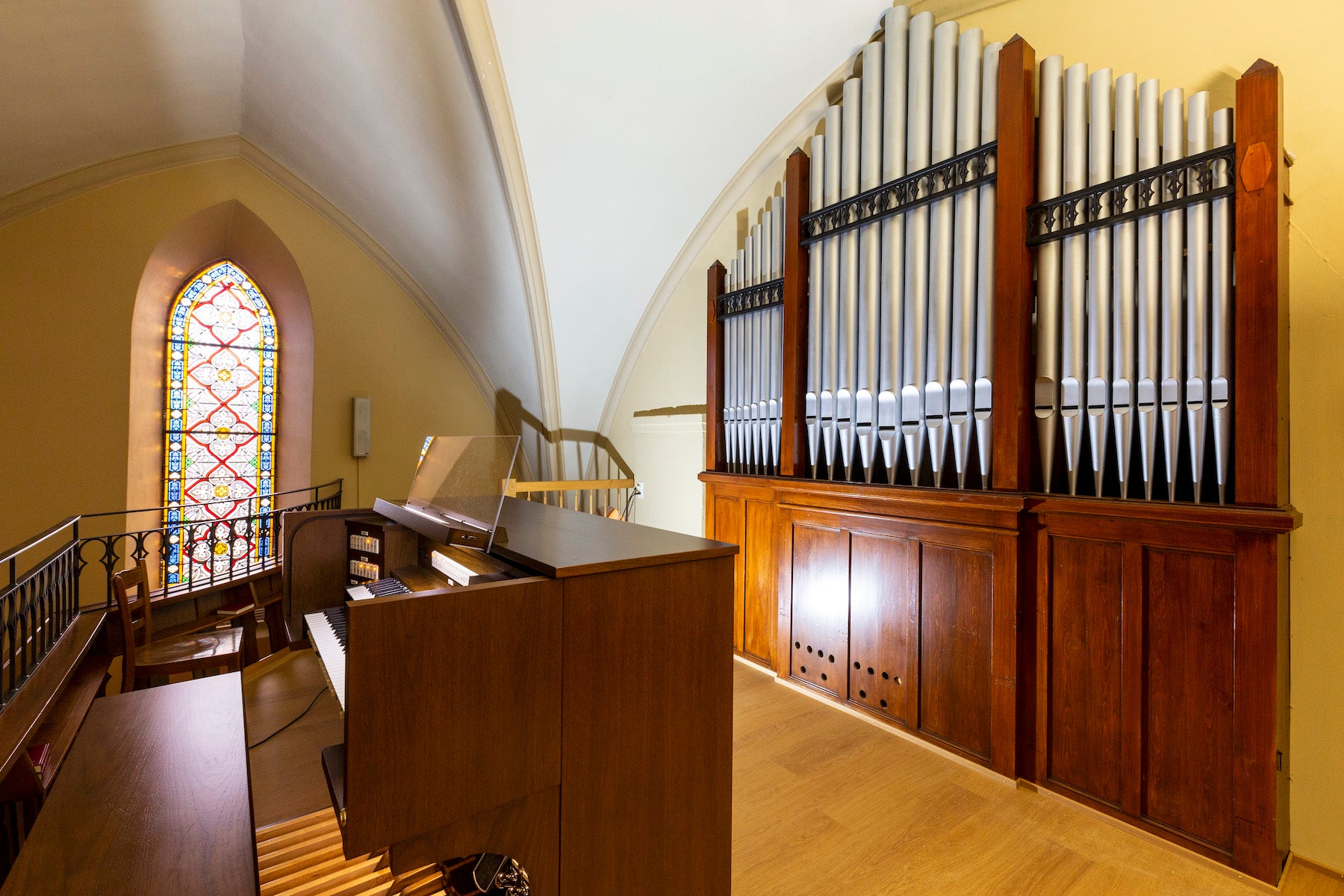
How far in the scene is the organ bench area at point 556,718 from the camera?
126cm

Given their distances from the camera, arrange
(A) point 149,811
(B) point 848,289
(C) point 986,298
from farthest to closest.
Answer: (B) point 848,289 → (C) point 986,298 → (A) point 149,811

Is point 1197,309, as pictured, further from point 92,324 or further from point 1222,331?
point 92,324

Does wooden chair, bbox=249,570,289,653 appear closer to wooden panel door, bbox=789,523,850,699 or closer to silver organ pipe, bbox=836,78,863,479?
wooden panel door, bbox=789,523,850,699

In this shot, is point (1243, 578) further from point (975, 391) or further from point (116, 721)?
point (116, 721)

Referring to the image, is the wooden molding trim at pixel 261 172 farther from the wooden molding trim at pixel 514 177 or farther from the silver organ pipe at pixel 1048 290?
the silver organ pipe at pixel 1048 290

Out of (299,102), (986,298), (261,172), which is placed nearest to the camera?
(986,298)

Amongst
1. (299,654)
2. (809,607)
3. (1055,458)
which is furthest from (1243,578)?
(299,654)

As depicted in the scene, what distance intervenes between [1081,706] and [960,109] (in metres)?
2.56

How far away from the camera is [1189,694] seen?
211cm

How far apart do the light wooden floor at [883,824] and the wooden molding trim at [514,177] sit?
3.62 metres

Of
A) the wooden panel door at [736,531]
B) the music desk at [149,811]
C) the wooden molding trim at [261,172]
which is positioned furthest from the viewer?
the wooden molding trim at [261,172]

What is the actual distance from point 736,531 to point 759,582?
0.35m

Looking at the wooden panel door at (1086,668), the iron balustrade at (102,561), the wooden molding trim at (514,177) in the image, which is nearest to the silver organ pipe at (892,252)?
the wooden panel door at (1086,668)

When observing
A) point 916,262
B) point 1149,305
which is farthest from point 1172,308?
point 916,262
